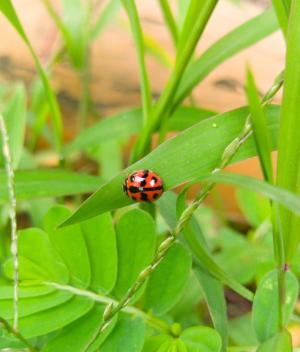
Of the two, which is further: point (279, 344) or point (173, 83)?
point (173, 83)

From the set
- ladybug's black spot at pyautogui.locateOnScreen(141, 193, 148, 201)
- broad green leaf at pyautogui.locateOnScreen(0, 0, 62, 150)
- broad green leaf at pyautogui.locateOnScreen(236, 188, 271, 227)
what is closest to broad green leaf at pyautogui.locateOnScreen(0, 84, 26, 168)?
broad green leaf at pyautogui.locateOnScreen(0, 0, 62, 150)

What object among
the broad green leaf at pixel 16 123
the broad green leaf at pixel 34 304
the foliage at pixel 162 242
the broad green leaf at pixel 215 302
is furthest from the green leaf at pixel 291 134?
the broad green leaf at pixel 16 123

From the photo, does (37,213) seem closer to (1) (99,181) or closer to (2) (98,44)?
(1) (99,181)

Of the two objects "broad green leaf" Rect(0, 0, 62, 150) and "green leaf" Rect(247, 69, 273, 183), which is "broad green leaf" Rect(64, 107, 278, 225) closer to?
"green leaf" Rect(247, 69, 273, 183)

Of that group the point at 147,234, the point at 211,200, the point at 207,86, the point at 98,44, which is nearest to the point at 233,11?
the point at 207,86

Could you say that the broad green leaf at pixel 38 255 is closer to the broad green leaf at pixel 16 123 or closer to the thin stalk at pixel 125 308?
the thin stalk at pixel 125 308

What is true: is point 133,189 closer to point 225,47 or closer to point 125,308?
point 125,308

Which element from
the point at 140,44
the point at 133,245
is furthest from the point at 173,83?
the point at 133,245
